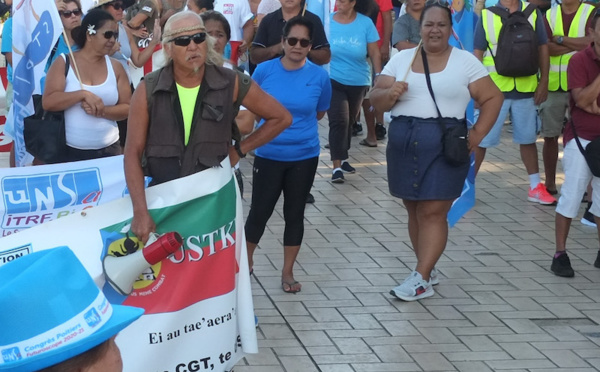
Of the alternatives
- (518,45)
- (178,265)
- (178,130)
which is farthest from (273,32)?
(178,265)

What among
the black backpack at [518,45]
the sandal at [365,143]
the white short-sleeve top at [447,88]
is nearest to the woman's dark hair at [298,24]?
the white short-sleeve top at [447,88]

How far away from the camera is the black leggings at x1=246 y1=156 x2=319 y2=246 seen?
21.5ft

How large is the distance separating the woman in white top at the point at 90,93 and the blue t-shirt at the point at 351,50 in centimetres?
349

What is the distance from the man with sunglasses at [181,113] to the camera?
5.01 metres

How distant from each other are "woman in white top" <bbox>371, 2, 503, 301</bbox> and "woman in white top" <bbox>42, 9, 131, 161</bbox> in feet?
5.64

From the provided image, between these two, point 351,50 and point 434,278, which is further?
point 351,50

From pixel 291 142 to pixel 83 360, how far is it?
4.54 metres

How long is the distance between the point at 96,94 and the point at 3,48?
90.6 inches


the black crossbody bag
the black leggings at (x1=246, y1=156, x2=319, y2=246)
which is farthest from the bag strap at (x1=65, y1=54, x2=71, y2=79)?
the black leggings at (x1=246, y1=156, x2=319, y2=246)

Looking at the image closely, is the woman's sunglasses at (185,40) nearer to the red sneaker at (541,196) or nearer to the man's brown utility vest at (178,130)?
the man's brown utility vest at (178,130)

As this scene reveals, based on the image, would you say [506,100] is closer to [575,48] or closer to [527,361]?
[575,48]

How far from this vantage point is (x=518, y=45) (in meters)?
8.82

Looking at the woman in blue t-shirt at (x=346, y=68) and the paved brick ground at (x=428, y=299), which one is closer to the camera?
the paved brick ground at (x=428, y=299)

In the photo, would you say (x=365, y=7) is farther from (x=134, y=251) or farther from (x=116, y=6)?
(x=134, y=251)
